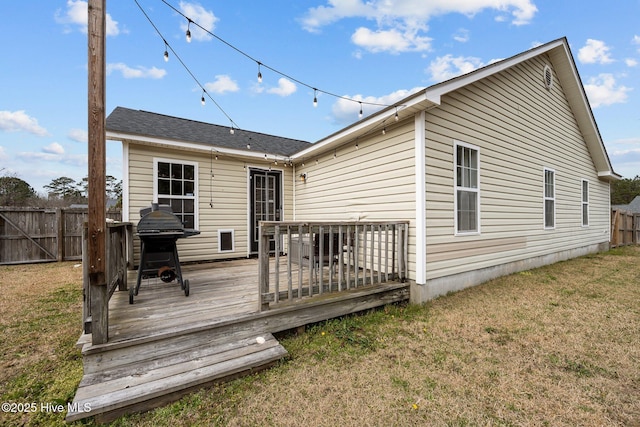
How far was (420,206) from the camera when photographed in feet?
13.1

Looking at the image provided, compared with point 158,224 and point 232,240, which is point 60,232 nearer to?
point 232,240

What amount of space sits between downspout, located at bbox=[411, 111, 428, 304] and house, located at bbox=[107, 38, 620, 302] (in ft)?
0.05

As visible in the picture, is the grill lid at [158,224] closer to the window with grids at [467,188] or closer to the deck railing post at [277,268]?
the deck railing post at [277,268]

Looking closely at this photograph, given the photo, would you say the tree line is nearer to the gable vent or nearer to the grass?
the grass

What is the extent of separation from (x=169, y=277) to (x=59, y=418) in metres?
1.90

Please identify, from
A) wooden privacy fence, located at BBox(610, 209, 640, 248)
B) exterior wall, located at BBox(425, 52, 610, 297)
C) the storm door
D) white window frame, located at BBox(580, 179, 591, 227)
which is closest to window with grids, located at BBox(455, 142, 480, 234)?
exterior wall, located at BBox(425, 52, 610, 297)

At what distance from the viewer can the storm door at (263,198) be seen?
6.58 meters

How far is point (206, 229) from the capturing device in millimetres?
5906

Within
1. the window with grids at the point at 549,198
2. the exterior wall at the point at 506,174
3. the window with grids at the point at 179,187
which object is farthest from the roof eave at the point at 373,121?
the window with grids at the point at 549,198

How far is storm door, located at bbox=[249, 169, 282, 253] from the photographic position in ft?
21.6

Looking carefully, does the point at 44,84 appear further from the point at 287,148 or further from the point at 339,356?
the point at 339,356

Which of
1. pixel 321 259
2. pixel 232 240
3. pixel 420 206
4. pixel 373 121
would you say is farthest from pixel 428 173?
pixel 232 240

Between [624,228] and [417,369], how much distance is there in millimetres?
14709

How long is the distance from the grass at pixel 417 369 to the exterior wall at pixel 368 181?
4.54 feet
